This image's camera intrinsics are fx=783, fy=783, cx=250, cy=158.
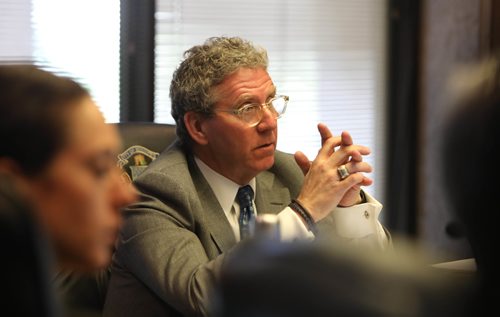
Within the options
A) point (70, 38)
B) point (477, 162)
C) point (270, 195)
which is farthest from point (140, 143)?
point (477, 162)

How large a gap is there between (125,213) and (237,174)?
37 centimetres

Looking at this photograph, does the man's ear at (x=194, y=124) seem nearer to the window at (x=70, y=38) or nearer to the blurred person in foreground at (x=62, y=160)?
the window at (x=70, y=38)

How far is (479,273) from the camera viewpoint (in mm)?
685

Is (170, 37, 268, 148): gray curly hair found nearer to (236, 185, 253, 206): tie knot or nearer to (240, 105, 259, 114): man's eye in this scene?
(240, 105, 259, 114): man's eye

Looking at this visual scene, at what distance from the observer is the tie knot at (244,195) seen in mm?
2110

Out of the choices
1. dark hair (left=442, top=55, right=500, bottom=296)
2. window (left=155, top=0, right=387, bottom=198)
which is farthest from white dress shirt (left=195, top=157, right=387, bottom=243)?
dark hair (left=442, top=55, right=500, bottom=296)

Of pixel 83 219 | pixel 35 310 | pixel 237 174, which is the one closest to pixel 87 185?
pixel 83 219

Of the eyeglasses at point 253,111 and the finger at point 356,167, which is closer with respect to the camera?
the finger at point 356,167

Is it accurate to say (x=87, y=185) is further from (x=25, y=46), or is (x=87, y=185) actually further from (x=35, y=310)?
(x=25, y=46)

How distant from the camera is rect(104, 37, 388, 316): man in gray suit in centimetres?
180

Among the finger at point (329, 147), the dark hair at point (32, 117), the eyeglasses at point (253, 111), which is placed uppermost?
the dark hair at point (32, 117)

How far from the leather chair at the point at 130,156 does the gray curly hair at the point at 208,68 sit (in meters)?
0.10

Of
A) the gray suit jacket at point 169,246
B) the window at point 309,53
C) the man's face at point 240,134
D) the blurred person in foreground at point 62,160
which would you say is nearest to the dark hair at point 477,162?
the blurred person in foreground at point 62,160

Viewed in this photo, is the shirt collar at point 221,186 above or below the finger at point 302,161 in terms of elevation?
below
